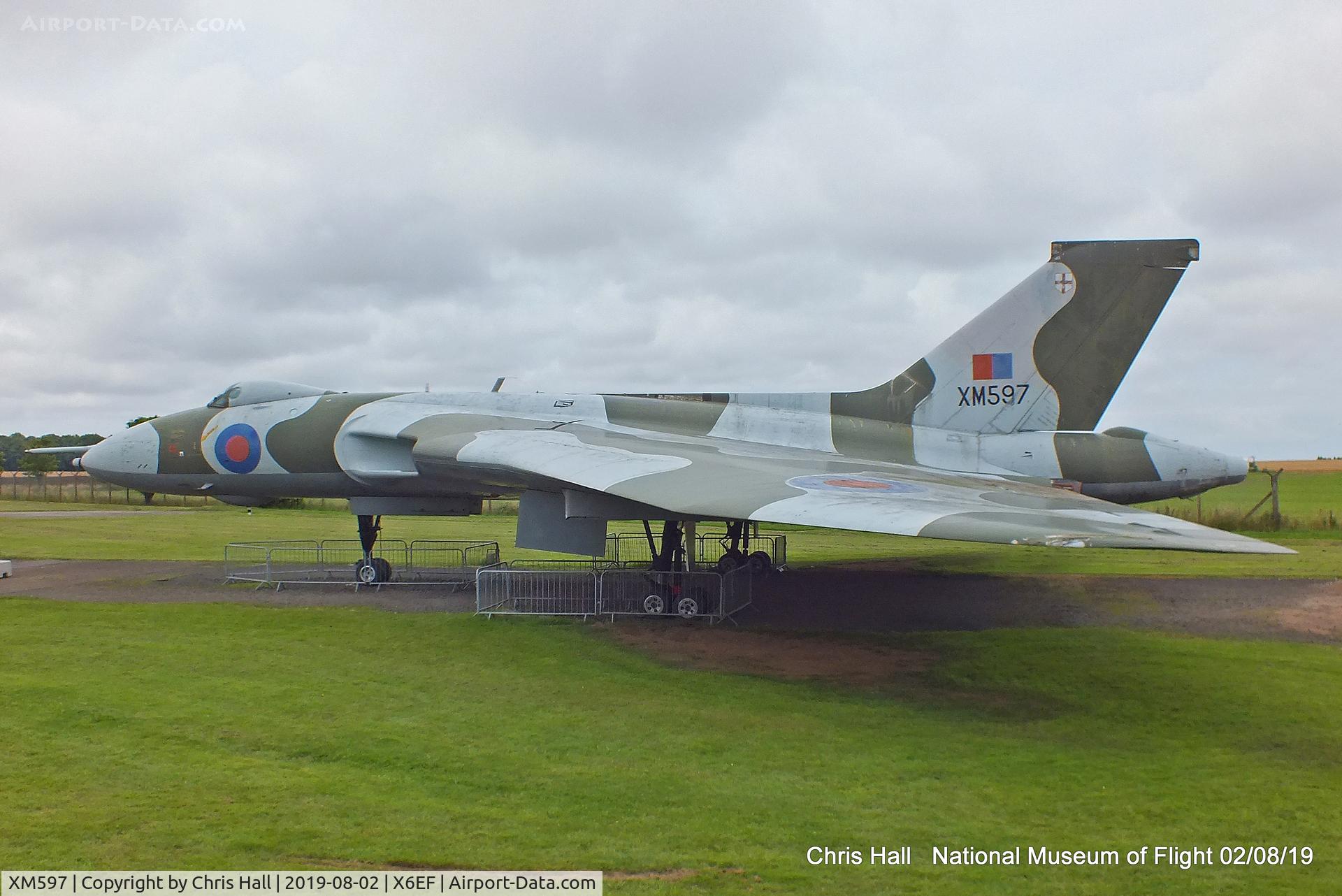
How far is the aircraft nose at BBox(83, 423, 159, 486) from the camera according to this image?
1375cm

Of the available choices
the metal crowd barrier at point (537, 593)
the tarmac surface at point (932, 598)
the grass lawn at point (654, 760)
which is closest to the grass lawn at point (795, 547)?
the tarmac surface at point (932, 598)

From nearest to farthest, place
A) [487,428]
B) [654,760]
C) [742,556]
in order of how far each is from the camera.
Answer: [654,760]
[487,428]
[742,556]

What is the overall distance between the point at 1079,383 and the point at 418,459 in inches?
360

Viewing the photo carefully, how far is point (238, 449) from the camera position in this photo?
13.5m

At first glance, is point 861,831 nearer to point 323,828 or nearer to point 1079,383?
point 323,828

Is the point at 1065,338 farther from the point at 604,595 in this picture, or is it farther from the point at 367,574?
the point at 367,574

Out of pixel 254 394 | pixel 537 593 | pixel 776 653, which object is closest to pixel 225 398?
pixel 254 394

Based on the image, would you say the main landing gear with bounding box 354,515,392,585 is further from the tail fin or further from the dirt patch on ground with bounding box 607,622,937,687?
the tail fin

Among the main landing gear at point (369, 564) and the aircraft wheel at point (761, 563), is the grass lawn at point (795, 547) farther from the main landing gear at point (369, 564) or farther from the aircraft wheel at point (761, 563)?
the main landing gear at point (369, 564)

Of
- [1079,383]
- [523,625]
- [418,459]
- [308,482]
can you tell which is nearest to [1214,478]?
[1079,383]

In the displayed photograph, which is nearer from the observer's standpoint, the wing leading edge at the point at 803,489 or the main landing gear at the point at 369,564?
the wing leading edge at the point at 803,489

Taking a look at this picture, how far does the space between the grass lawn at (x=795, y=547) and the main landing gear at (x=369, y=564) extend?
5.45m

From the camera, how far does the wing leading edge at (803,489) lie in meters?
5.84
